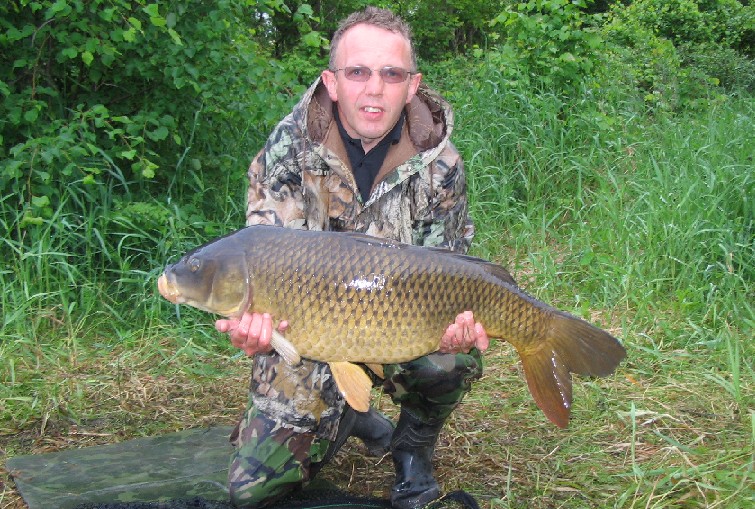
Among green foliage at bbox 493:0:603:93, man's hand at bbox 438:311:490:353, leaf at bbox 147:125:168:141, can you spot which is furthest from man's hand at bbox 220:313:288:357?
green foliage at bbox 493:0:603:93

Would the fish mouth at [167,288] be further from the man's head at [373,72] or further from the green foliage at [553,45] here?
the green foliage at [553,45]

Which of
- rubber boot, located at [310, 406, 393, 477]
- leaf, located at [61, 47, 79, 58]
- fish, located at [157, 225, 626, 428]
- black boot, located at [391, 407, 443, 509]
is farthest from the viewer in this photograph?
leaf, located at [61, 47, 79, 58]

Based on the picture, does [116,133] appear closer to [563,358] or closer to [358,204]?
[358,204]

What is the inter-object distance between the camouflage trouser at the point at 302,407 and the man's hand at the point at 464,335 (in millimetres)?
207

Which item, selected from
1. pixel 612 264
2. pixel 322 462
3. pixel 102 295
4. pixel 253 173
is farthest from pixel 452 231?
pixel 102 295

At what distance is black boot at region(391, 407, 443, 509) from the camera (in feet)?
7.13

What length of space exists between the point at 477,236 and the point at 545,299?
634mm

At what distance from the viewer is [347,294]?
1807 millimetres

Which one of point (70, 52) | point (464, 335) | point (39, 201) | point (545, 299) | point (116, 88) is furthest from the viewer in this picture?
point (116, 88)

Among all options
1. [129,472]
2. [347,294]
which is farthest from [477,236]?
[347,294]

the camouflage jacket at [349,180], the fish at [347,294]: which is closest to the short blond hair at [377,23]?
the camouflage jacket at [349,180]

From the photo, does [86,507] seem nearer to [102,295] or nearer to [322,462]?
[322,462]

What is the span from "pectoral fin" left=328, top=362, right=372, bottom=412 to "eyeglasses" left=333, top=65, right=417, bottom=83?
29.5 inches

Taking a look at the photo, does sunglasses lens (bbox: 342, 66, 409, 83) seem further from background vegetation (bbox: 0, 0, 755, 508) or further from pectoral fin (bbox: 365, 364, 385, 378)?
background vegetation (bbox: 0, 0, 755, 508)
